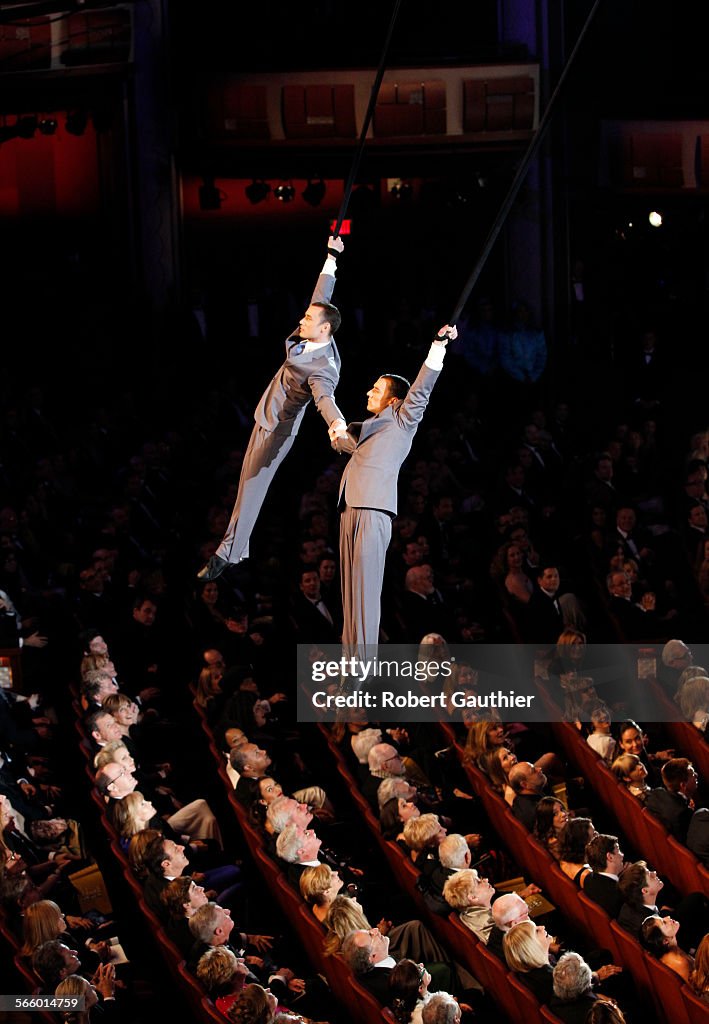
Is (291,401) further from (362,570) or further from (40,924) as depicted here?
(40,924)

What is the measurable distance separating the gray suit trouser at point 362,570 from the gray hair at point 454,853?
209 cm

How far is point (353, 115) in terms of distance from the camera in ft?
49.4

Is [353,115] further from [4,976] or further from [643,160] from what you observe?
[4,976]

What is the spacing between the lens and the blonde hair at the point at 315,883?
705 centimetres

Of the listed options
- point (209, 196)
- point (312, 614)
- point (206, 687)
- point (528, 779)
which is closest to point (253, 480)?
point (528, 779)

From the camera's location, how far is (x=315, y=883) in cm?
707

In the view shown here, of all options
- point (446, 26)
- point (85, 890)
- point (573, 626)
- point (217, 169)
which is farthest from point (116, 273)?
point (85, 890)

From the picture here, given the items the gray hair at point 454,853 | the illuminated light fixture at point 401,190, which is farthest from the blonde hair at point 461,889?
the illuminated light fixture at point 401,190

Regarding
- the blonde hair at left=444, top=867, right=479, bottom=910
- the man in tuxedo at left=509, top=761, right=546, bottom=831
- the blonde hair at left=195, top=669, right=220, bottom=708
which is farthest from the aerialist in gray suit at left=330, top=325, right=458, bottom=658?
the blonde hair at left=195, top=669, right=220, bottom=708

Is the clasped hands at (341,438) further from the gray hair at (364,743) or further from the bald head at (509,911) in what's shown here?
the gray hair at (364,743)

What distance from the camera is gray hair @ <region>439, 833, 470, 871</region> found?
23.4ft

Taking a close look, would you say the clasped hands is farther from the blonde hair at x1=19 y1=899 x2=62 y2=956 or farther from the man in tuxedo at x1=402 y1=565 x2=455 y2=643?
the man in tuxedo at x1=402 y1=565 x2=455 y2=643

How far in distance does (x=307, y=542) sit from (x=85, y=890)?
2.64 m

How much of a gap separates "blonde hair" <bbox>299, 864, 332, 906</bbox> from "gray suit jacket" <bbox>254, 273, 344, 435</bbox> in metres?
2.37
